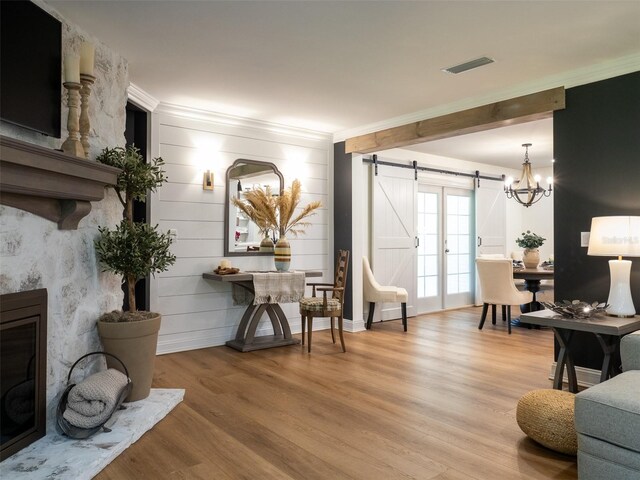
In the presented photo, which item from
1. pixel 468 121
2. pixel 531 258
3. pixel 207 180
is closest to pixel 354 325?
pixel 207 180

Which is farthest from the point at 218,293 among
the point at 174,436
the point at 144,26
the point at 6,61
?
the point at 6,61

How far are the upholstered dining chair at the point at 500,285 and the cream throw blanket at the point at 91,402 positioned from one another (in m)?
4.41

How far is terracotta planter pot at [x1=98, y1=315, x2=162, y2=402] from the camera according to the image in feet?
9.20

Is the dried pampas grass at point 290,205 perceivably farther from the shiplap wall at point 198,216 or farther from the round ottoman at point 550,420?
the round ottoman at point 550,420

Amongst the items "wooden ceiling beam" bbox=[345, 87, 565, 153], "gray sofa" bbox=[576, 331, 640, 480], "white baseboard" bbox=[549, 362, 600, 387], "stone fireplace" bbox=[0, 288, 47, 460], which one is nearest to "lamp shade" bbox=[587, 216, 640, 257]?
"white baseboard" bbox=[549, 362, 600, 387]

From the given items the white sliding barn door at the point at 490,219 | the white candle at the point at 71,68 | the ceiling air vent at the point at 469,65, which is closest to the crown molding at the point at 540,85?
the ceiling air vent at the point at 469,65

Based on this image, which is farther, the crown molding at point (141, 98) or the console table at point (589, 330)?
the crown molding at point (141, 98)

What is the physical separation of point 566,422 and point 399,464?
0.89 metres

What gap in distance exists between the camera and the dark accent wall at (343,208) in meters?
5.47

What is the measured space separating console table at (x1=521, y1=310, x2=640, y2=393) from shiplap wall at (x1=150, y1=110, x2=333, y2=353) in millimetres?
2927

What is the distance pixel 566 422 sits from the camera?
2359mm

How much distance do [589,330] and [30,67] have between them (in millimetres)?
3481

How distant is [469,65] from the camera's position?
3383mm

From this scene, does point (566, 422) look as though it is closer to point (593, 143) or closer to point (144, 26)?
point (593, 143)
